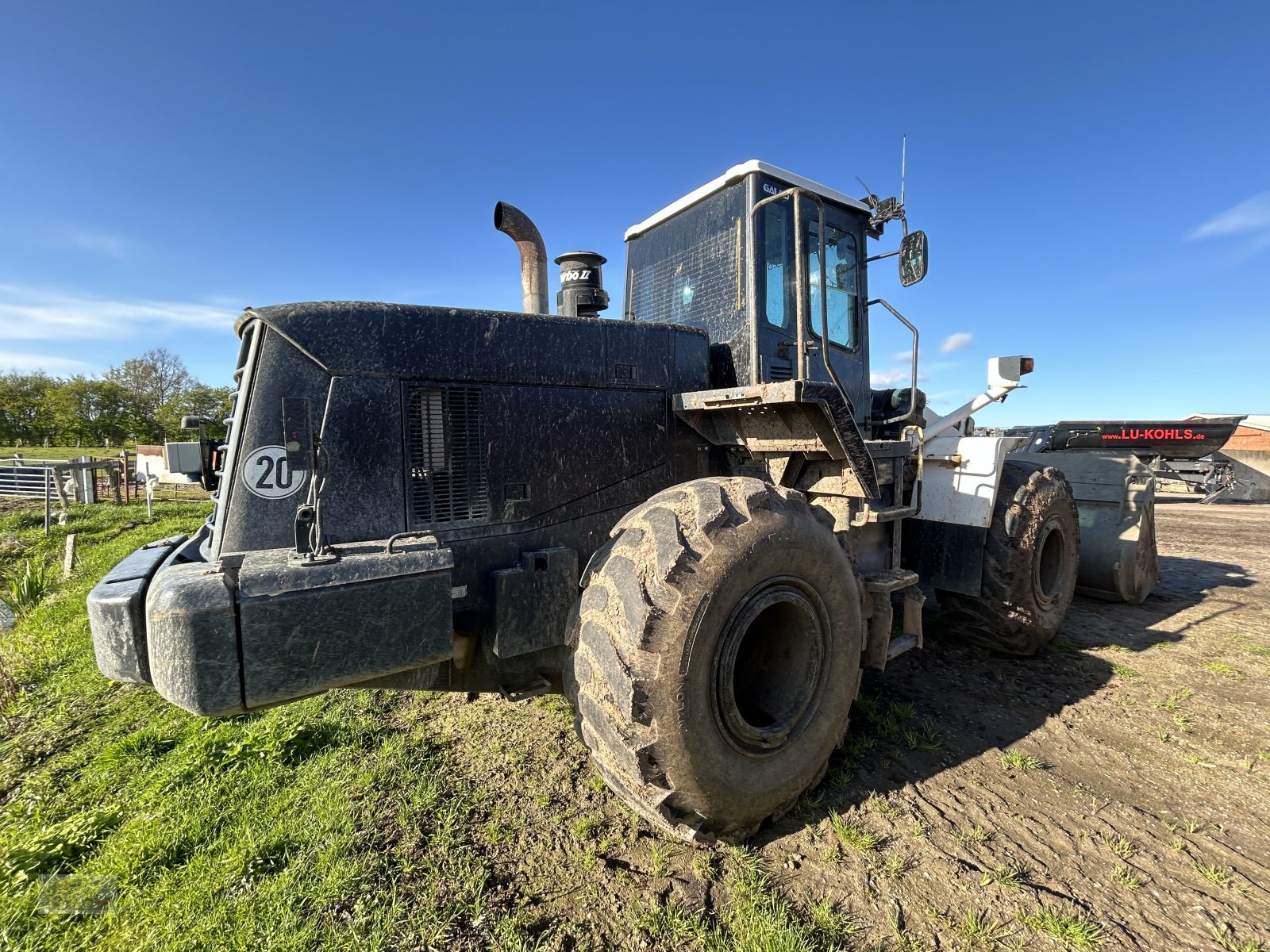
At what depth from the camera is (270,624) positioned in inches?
81.0

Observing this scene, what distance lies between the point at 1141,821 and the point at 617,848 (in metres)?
2.33

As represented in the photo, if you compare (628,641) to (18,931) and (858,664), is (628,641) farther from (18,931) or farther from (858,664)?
(18,931)

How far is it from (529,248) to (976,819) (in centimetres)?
369

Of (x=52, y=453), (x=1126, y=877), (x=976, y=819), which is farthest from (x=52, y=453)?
(x=1126, y=877)

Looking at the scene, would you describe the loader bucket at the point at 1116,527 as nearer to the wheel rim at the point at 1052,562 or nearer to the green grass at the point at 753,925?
the wheel rim at the point at 1052,562

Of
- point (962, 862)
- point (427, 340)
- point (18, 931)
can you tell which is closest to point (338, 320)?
point (427, 340)

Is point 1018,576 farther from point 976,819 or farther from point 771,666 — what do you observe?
point 771,666

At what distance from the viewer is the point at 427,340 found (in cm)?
269

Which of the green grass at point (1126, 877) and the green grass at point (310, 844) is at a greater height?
the green grass at point (310, 844)

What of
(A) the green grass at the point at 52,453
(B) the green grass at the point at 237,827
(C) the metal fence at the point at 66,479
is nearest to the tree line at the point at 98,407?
(A) the green grass at the point at 52,453

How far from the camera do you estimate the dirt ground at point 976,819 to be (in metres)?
2.24

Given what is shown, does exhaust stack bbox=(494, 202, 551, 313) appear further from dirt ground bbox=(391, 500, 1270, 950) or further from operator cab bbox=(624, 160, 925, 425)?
dirt ground bbox=(391, 500, 1270, 950)

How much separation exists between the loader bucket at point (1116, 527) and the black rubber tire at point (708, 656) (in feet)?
14.1

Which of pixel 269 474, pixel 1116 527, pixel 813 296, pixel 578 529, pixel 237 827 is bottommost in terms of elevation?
pixel 237 827
